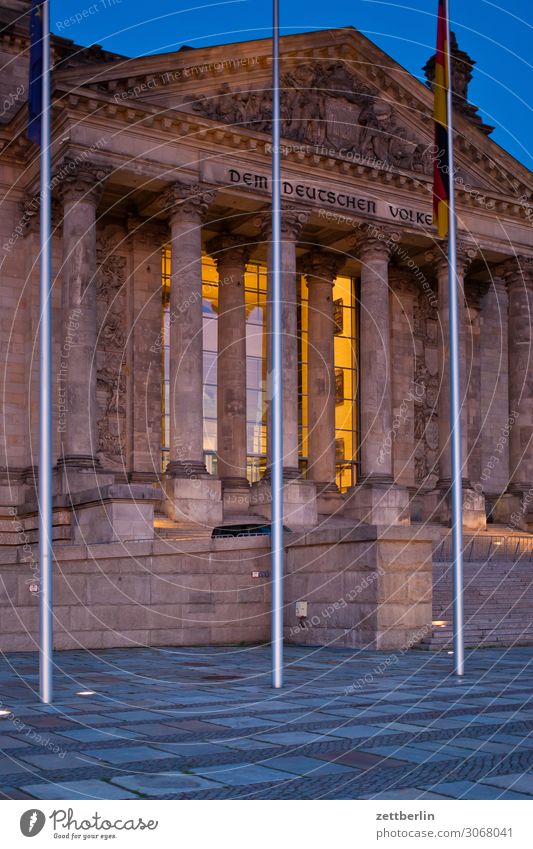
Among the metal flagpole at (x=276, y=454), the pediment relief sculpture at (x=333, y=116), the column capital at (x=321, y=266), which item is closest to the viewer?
the metal flagpole at (x=276, y=454)

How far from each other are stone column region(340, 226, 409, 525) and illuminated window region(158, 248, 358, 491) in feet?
15.0

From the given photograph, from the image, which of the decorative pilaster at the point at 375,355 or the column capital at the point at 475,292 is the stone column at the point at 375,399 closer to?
→ the decorative pilaster at the point at 375,355

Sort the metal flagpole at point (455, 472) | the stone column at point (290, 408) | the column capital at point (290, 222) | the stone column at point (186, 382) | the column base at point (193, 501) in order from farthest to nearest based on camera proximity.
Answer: the column capital at point (290, 222)
the stone column at point (290, 408)
the stone column at point (186, 382)
the column base at point (193, 501)
the metal flagpole at point (455, 472)

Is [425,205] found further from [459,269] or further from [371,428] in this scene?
[371,428]

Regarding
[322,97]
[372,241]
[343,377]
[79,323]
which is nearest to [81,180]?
[79,323]

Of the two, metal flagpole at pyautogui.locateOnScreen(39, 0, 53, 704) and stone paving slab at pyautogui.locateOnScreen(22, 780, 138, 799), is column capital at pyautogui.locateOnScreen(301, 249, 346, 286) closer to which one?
metal flagpole at pyautogui.locateOnScreen(39, 0, 53, 704)

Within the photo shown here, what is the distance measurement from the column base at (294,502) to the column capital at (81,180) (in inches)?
479

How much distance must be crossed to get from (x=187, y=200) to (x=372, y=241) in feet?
29.1

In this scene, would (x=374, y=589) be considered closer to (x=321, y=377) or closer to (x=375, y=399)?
(x=375, y=399)

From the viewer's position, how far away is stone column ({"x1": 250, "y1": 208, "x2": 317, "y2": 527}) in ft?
138

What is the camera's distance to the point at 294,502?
4203 centimetres

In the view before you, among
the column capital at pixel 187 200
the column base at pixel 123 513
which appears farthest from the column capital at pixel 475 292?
the column base at pixel 123 513

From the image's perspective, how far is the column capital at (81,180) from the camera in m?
38.6

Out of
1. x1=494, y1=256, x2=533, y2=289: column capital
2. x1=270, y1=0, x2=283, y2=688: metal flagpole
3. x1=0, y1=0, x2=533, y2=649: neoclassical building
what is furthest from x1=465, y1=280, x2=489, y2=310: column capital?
x1=270, y1=0, x2=283, y2=688: metal flagpole
